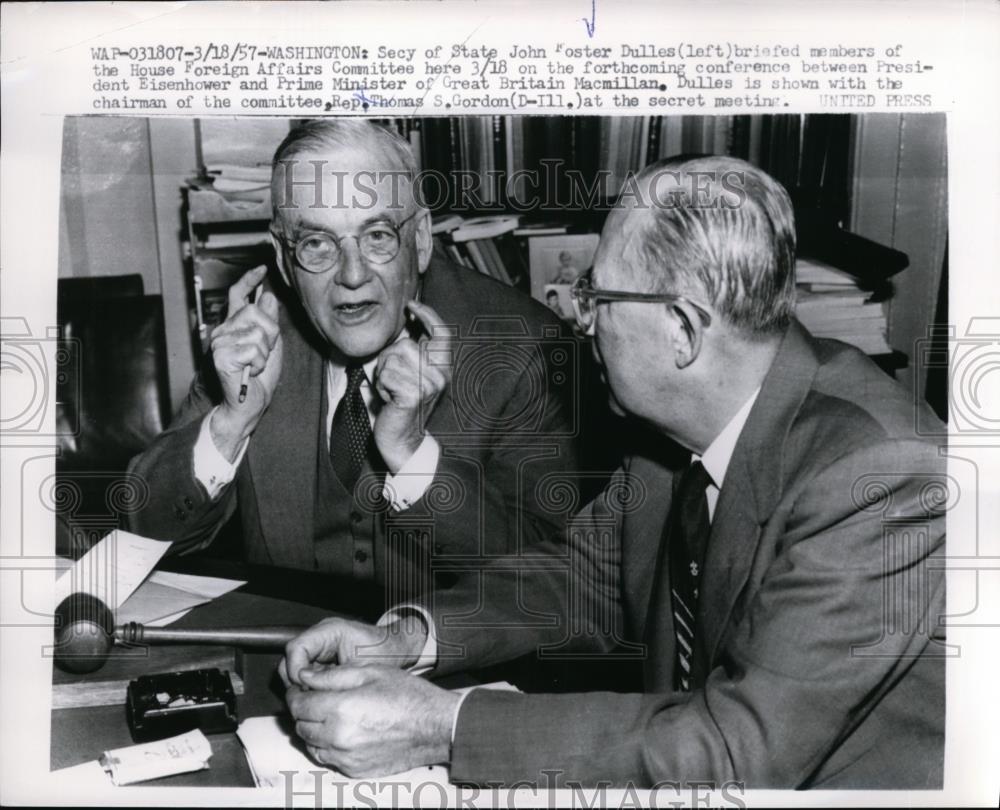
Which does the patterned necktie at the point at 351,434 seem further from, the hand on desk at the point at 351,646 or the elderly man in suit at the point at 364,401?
the hand on desk at the point at 351,646

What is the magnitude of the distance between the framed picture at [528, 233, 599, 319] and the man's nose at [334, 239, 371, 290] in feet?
0.96

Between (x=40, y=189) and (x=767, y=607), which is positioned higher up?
(x=40, y=189)

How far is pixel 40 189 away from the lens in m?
1.66

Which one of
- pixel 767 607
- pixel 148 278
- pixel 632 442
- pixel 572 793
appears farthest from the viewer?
pixel 148 278

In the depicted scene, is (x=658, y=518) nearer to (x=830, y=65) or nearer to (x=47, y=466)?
(x=830, y=65)

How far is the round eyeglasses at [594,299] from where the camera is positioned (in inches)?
57.1

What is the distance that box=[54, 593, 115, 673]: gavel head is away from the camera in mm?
1604

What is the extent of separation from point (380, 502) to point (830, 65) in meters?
1.06

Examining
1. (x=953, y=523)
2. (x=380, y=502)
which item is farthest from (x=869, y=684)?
(x=380, y=502)

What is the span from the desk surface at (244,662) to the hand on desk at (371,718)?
0.09m

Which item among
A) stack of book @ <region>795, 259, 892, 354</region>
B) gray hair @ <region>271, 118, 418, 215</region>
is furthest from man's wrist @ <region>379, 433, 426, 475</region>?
stack of book @ <region>795, 259, 892, 354</region>

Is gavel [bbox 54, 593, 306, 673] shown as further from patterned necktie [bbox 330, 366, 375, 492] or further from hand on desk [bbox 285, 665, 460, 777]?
patterned necktie [bbox 330, 366, 375, 492]

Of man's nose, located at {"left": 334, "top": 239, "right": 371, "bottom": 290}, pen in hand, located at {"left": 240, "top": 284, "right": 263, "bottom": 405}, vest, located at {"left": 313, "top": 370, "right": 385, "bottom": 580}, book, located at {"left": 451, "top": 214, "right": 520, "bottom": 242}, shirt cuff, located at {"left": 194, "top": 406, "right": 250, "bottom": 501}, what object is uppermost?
book, located at {"left": 451, "top": 214, "right": 520, "bottom": 242}

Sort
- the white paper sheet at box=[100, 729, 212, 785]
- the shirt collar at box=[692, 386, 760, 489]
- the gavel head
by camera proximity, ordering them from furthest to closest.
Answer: the gavel head
the shirt collar at box=[692, 386, 760, 489]
the white paper sheet at box=[100, 729, 212, 785]
